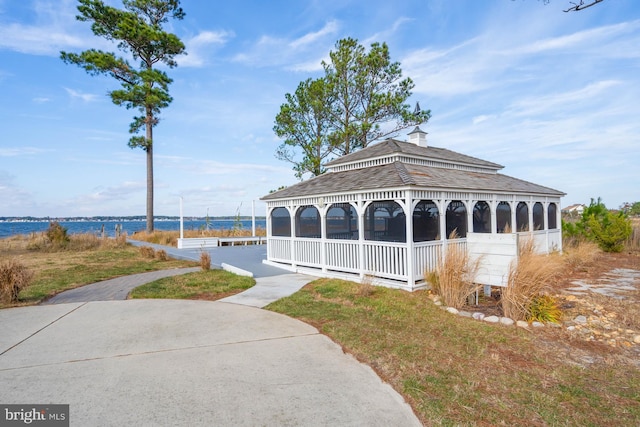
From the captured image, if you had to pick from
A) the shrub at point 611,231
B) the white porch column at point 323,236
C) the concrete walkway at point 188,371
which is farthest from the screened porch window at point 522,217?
the concrete walkway at point 188,371

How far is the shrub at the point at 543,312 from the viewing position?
602 cm

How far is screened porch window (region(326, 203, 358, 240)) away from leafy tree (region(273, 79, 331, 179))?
11.7 m

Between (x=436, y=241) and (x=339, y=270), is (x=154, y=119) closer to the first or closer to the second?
(x=339, y=270)

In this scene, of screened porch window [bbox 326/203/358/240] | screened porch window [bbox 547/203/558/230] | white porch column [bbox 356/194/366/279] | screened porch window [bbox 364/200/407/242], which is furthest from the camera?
screened porch window [bbox 547/203/558/230]

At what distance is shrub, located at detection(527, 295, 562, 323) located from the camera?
6.02 meters

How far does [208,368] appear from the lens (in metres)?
4.14

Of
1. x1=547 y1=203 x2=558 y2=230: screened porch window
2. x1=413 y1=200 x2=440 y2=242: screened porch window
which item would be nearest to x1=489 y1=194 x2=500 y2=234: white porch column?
x1=413 y1=200 x2=440 y2=242: screened porch window

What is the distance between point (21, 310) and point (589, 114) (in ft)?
60.8

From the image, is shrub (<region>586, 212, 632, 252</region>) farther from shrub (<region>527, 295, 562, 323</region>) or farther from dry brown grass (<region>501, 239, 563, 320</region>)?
shrub (<region>527, 295, 562, 323</region>)

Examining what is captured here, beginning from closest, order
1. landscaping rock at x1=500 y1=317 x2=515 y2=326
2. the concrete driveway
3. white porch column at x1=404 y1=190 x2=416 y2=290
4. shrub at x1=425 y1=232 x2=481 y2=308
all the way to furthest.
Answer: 1. the concrete driveway
2. landscaping rock at x1=500 y1=317 x2=515 y2=326
3. shrub at x1=425 y1=232 x2=481 y2=308
4. white porch column at x1=404 y1=190 x2=416 y2=290

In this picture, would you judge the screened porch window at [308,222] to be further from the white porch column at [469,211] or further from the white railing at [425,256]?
the white porch column at [469,211]

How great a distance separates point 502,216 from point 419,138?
4.65 m

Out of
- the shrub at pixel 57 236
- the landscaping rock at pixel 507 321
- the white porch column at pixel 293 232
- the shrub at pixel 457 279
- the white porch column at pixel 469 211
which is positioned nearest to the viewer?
the landscaping rock at pixel 507 321

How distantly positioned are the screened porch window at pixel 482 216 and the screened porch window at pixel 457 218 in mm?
1180
